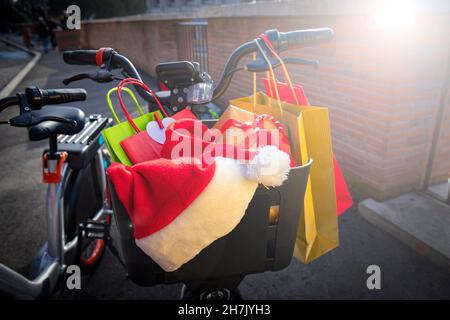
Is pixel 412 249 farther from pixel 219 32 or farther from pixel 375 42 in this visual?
pixel 219 32

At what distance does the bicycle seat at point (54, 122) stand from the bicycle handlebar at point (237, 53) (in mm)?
224

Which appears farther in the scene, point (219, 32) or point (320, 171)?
point (219, 32)

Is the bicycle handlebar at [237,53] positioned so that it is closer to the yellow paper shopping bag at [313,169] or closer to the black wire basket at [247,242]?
the yellow paper shopping bag at [313,169]

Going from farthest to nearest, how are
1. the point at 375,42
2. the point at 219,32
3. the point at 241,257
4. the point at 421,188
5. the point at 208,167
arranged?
the point at 219,32
the point at 421,188
the point at 375,42
the point at 241,257
the point at 208,167

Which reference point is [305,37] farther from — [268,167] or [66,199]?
[66,199]

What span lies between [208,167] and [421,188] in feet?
9.82

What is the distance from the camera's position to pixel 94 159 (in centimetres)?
249

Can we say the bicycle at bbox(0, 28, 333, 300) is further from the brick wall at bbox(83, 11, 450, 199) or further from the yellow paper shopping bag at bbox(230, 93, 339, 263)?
the brick wall at bbox(83, 11, 450, 199)

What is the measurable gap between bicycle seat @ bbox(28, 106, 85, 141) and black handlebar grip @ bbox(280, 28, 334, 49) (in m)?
0.91

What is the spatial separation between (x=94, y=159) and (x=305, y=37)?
182cm

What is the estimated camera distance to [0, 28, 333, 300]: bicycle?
1.06m

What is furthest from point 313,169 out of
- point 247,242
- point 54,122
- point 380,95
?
point 380,95

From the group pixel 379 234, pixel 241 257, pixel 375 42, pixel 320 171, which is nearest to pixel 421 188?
pixel 379 234
